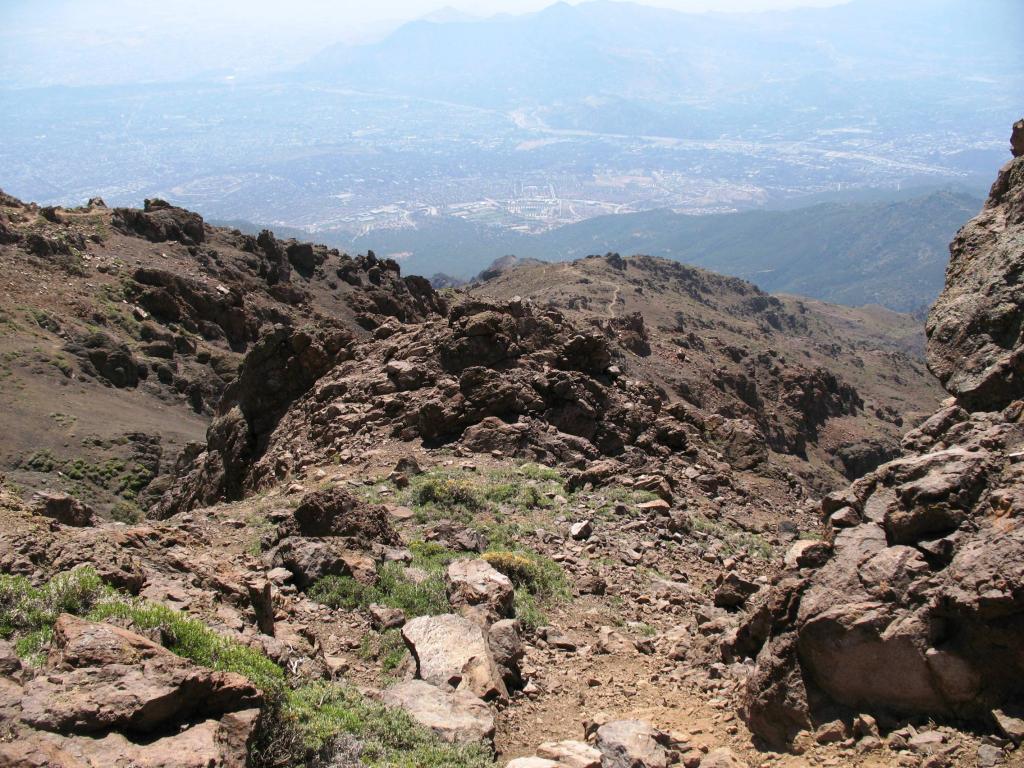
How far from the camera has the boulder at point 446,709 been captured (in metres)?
6.70

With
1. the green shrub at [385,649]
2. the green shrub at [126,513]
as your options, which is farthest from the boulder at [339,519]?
the green shrub at [126,513]

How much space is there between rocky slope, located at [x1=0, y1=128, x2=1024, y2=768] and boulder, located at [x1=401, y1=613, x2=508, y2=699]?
0.03 m

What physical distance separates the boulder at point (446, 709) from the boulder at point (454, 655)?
226 millimetres

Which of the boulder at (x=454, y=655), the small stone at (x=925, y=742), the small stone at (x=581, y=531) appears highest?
the small stone at (x=925, y=742)

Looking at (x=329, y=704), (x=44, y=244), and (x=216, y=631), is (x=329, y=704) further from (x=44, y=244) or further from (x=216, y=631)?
(x=44, y=244)

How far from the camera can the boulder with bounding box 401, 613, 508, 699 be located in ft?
25.1

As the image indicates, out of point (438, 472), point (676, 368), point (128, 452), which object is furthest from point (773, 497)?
point (676, 368)

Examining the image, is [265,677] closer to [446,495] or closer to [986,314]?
[446,495]

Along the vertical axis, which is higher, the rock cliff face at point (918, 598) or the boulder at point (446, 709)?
the rock cliff face at point (918, 598)

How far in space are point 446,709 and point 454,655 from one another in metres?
0.94

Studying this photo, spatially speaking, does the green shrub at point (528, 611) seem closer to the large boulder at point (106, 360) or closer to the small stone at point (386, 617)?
the small stone at point (386, 617)

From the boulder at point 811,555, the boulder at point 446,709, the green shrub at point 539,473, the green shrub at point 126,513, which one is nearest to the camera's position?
the boulder at point 446,709

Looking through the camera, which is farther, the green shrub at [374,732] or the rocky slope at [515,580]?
the green shrub at [374,732]

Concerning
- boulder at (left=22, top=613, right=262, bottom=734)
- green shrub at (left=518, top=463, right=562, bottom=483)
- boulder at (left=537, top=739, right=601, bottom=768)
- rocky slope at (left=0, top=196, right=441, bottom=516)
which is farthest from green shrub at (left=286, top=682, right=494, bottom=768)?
rocky slope at (left=0, top=196, right=441, bottom=516)
